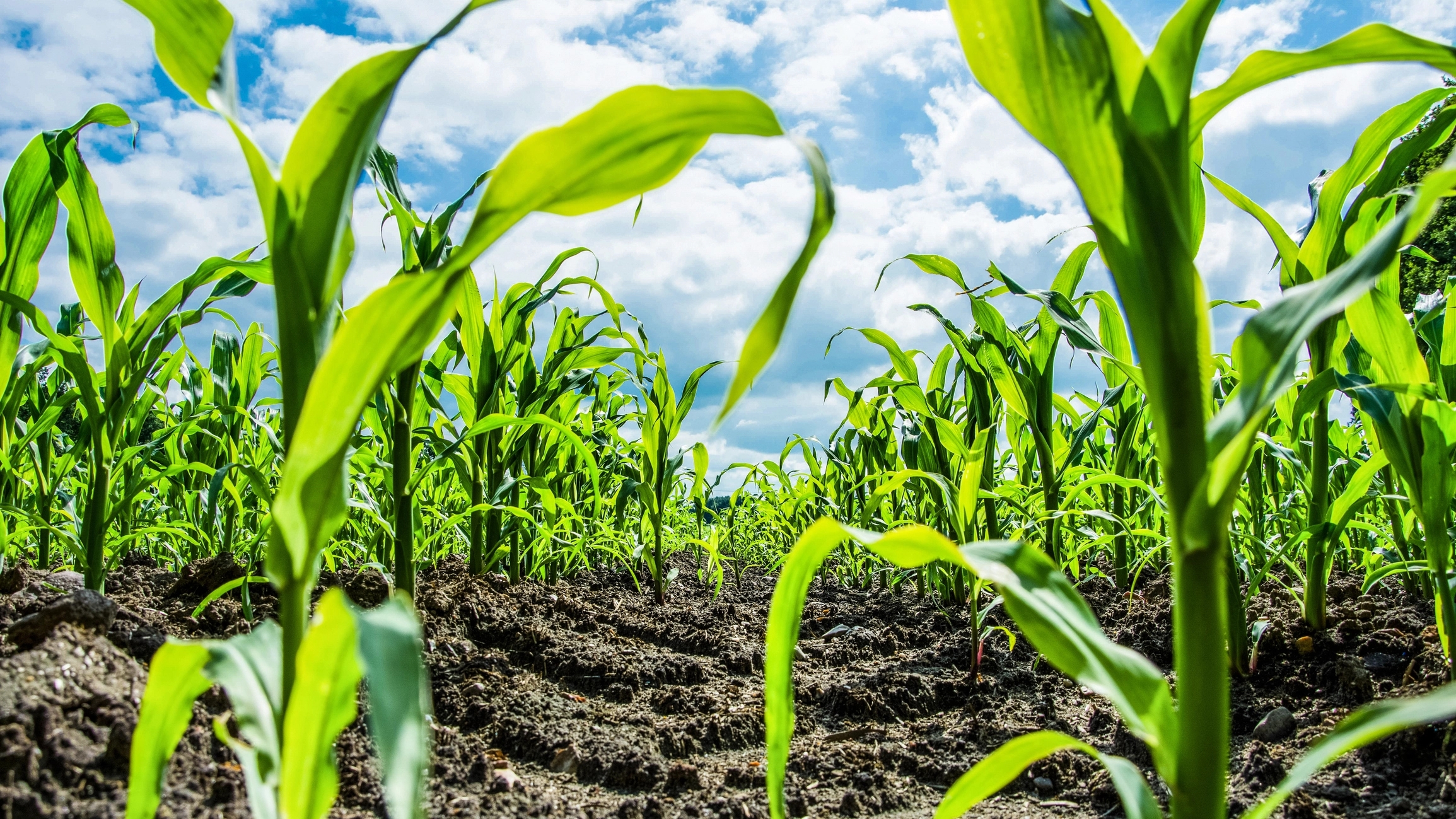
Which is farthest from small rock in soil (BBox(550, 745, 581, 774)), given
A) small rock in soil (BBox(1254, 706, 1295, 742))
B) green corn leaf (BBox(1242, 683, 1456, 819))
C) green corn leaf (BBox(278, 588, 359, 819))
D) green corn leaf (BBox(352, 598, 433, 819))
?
small rock in soil (BBox(1254, 706, 1295, 742))

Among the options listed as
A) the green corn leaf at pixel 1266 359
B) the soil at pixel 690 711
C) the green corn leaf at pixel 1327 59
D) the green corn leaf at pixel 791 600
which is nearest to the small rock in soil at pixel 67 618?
the soil at pixel 690 711

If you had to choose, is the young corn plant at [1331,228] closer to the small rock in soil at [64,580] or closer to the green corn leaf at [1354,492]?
the green corn leaf at [1354,492]

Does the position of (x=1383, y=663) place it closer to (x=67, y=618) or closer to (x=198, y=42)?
(x=198, y=42)

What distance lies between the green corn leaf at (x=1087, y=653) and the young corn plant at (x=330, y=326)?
12.3 inches

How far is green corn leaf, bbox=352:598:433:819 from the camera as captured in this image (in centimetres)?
43

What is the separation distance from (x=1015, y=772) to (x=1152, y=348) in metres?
0.40

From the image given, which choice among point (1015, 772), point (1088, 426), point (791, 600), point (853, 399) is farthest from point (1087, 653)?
point (853, 399)

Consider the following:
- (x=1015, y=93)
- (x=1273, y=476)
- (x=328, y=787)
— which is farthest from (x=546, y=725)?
(x=1273, y=476)

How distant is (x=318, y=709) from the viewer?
0.55 meters

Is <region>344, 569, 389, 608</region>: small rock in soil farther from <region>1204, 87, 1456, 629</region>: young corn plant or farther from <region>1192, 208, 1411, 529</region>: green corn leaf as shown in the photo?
<region>1204, 87, 1456, 629</region>: young corn plant

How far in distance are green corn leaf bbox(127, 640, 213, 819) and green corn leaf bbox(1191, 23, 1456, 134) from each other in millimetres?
1001

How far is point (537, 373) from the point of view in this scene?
256cm

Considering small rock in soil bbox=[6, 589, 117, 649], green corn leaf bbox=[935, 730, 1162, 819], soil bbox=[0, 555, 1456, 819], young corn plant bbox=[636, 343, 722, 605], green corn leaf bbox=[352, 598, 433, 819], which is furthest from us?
young corn plant bbox=[636, 343, 722, 605]

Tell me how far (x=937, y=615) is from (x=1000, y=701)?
916 mm
